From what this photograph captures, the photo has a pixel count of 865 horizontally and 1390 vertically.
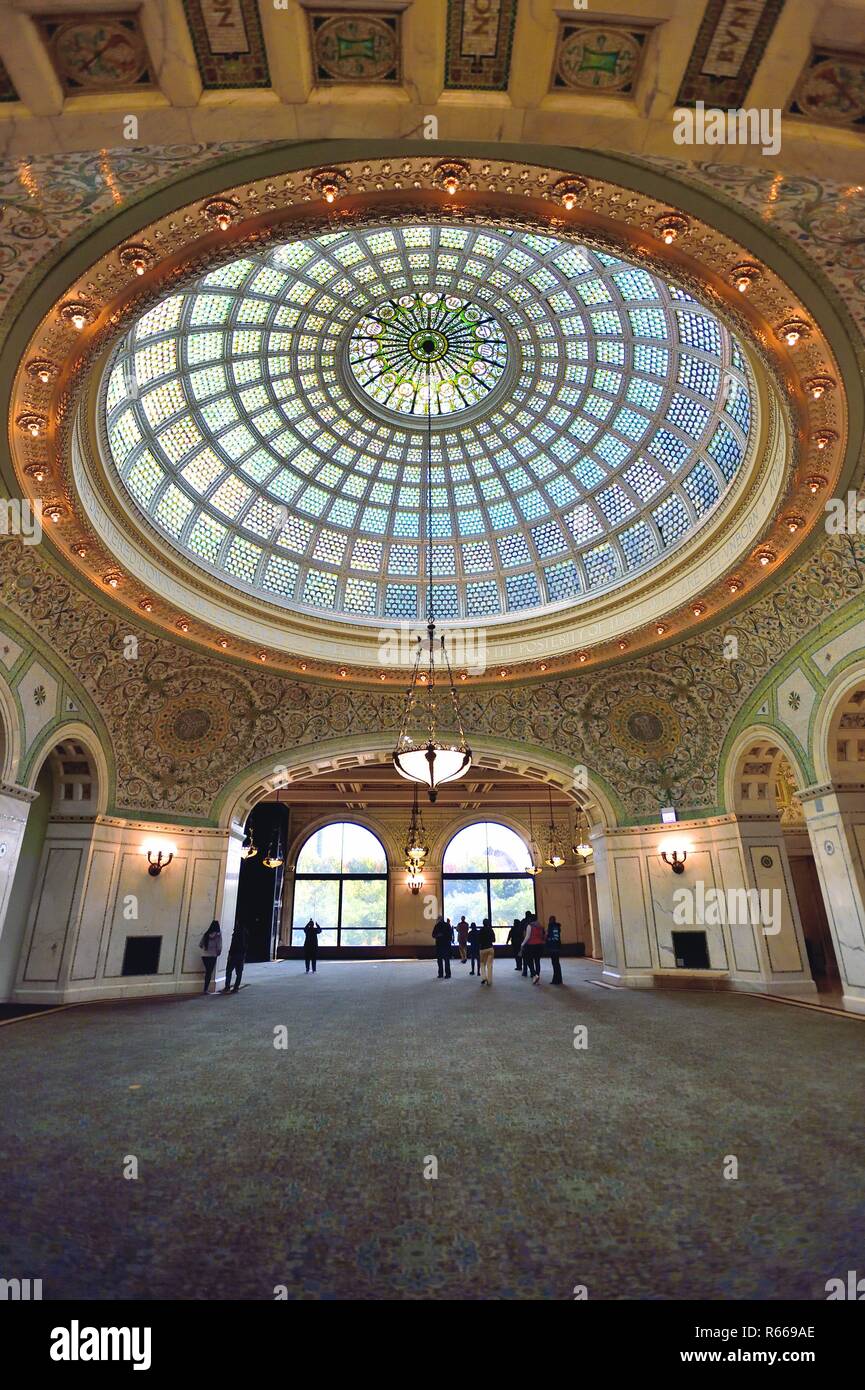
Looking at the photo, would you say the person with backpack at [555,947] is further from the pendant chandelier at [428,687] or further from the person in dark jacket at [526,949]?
the pendant chandelier at [428,687]

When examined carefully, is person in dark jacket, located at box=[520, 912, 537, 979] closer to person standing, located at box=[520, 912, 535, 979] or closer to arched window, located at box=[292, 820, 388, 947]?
person standing, located at box=[520, 912, 535, 979]

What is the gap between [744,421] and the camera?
10641mm

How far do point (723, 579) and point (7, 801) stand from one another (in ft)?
41.8

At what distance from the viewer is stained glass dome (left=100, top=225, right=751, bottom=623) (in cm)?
1089

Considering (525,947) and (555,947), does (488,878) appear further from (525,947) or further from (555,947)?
(555,947)

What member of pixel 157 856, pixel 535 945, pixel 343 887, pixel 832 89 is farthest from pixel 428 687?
pixel 832 89

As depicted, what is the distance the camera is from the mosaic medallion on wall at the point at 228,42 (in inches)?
109

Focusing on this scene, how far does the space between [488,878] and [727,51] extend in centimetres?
2292

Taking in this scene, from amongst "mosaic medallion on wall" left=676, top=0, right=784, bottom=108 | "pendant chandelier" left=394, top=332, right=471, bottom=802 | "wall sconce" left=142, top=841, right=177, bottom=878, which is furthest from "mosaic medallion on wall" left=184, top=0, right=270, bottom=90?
"wall sconce" left=142, top=841, right=177, bottom=878

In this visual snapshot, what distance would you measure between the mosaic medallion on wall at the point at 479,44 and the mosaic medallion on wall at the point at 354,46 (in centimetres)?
29

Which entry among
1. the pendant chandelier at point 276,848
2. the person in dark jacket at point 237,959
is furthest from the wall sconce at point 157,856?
the pendant chandelier at point 276,848
